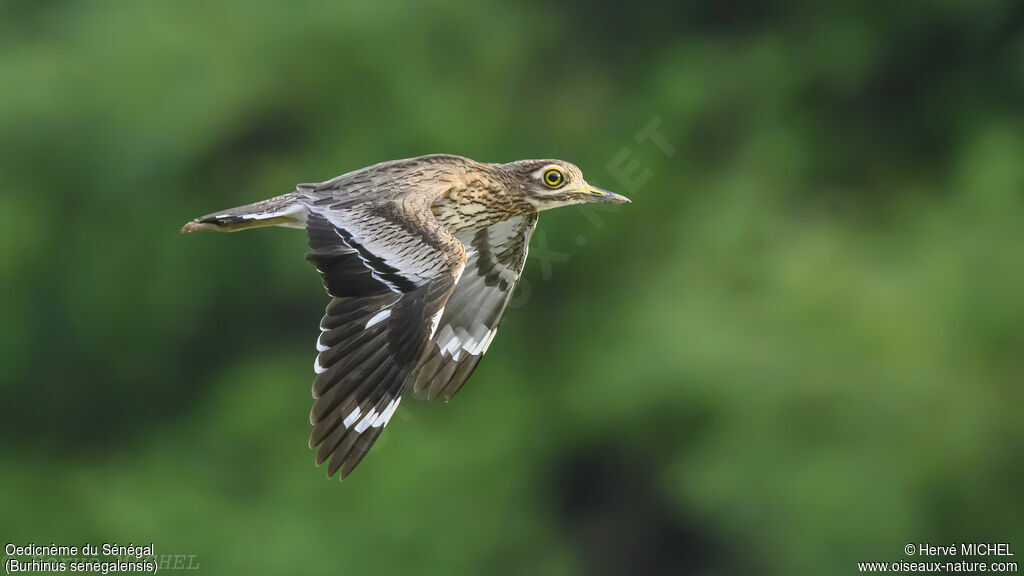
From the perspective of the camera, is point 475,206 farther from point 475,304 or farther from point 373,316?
point 373,316

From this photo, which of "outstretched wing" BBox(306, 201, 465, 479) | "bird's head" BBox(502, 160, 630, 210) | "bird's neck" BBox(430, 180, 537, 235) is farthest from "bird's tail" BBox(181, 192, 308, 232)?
"bird's head" BBox(502, 160, 630, 210)

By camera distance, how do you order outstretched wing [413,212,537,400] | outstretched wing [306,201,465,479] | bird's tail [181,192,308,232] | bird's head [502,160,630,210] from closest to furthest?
outstretched wing [306,201,465,479] < bird's tail [181,192,308,232] < bird's head [502,160,630,210] < outstretched wing [413,212,537,400]

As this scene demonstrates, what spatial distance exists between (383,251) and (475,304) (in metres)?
1.41

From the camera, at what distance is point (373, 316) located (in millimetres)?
5184

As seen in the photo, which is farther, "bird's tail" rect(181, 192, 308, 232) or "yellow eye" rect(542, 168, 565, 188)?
"yellow eye" rect(542, 168, 565, 188)

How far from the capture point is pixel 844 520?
539 inches

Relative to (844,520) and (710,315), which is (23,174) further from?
(844,520)

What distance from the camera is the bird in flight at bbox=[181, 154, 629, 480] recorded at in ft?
16.7

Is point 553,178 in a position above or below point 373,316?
above

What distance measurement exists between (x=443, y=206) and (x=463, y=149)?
951cm

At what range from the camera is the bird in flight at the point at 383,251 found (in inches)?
200

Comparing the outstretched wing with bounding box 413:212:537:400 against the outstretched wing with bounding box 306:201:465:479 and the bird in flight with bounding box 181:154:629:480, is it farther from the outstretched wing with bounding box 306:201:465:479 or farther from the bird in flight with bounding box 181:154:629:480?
the outstretched wing with bounding box 306:201:465:479

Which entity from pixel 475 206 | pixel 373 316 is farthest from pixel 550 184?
pixel 373 316

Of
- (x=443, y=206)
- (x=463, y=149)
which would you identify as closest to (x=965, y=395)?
(x=463, y=149)
